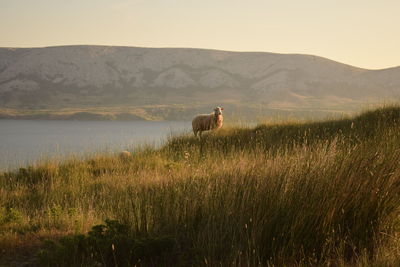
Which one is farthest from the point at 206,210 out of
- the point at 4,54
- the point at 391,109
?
the point at 4,54

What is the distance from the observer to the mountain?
132m

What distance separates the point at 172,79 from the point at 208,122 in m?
148

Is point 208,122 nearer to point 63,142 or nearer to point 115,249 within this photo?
point 115,249

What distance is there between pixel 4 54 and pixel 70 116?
82.8 m

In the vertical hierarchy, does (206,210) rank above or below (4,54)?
below

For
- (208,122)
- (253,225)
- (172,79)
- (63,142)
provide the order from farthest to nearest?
(172,79), (63,142), (208,122), (253,225)

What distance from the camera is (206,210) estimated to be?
13.9ft

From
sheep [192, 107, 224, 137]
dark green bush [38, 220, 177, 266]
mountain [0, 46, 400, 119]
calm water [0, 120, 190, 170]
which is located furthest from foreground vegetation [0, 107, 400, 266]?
mountain [0, 46, 400, 119]

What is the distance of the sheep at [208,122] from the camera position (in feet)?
48.7

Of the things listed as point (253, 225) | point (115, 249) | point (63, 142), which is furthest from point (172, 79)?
point (253, 225)

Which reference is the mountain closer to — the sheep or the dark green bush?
the sheep

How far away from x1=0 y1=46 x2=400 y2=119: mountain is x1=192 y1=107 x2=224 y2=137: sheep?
337ft

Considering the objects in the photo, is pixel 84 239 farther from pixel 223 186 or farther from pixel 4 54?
pixel 4 54

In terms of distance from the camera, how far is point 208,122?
15.0 m
